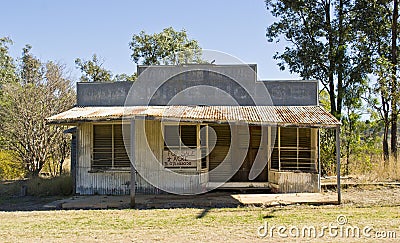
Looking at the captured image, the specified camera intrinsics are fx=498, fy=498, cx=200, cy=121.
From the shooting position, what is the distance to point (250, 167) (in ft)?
57.0

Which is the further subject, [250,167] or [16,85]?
[16,85]

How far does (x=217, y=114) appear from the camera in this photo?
15023 mm

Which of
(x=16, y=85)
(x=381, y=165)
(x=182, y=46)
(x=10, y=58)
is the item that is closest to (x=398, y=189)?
(x=381, y=165)

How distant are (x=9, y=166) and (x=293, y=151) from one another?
554 inches

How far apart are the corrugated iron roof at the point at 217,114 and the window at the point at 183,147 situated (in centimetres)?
61

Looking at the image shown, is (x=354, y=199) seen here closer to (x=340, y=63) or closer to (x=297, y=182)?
(x=297, y=182)

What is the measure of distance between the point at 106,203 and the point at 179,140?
10.4 ft

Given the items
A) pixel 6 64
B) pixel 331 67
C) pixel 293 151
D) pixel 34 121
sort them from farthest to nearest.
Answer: pixel 6 64 < pixel 331 67 < pixel 34 121 < pixel 293 151

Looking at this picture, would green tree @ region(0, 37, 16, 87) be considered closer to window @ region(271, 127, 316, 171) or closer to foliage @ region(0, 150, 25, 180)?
foliage @ region(0, 150, 25, 180)

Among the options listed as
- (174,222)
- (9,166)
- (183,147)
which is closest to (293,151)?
(183,147)

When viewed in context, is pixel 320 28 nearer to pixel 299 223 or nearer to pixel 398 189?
pixel 398 189

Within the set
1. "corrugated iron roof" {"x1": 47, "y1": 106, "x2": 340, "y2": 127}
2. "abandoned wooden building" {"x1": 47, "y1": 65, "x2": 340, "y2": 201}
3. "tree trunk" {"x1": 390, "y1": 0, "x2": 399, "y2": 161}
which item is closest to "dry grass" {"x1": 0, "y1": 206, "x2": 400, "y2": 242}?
"corrugated iron roof" {"x1": 47, "y1": 106, "x2": 340, "y2": 127}

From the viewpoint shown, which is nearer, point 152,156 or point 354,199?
point 354,199

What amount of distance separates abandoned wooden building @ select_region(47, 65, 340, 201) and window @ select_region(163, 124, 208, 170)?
3 centimetres
